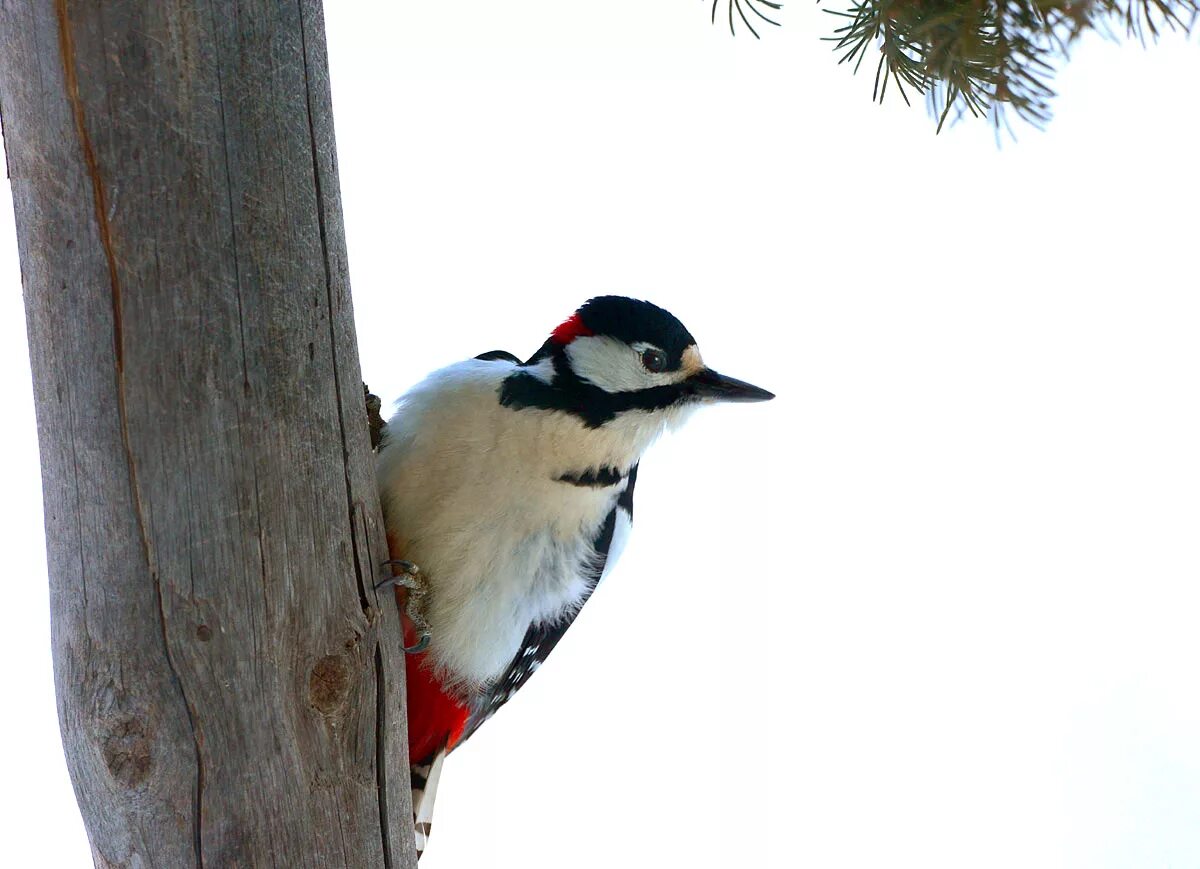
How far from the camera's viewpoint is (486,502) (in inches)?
55.6

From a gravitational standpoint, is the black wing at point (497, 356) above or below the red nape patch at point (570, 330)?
below

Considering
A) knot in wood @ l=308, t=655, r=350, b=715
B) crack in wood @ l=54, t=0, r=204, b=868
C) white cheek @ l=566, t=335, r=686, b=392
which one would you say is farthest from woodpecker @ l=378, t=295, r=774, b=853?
crack in wood @ l=54, t=0, r=204, b=868

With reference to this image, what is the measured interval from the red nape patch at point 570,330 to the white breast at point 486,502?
0.11 metres

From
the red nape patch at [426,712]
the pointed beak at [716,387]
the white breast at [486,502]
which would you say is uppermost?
the pointed beak at [716,387]

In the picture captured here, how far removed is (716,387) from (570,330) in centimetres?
22

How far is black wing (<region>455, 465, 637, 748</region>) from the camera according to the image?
5.12 ft

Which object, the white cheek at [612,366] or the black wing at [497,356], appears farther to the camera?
the black wing at [497,356]

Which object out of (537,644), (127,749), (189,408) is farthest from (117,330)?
(537,644)

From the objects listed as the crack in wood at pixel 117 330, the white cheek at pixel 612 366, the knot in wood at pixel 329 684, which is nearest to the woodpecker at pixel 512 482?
the white cheek at pixel 612 366

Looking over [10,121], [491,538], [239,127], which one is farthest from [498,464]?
[10,121]

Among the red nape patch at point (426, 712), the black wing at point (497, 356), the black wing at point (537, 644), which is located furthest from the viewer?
the black wing at point (497, 356)

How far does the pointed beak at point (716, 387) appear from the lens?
5.03 ft

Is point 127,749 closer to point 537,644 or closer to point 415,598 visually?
point 415,598

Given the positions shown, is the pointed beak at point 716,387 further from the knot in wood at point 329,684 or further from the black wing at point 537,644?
the knot in wood at point 329,684
